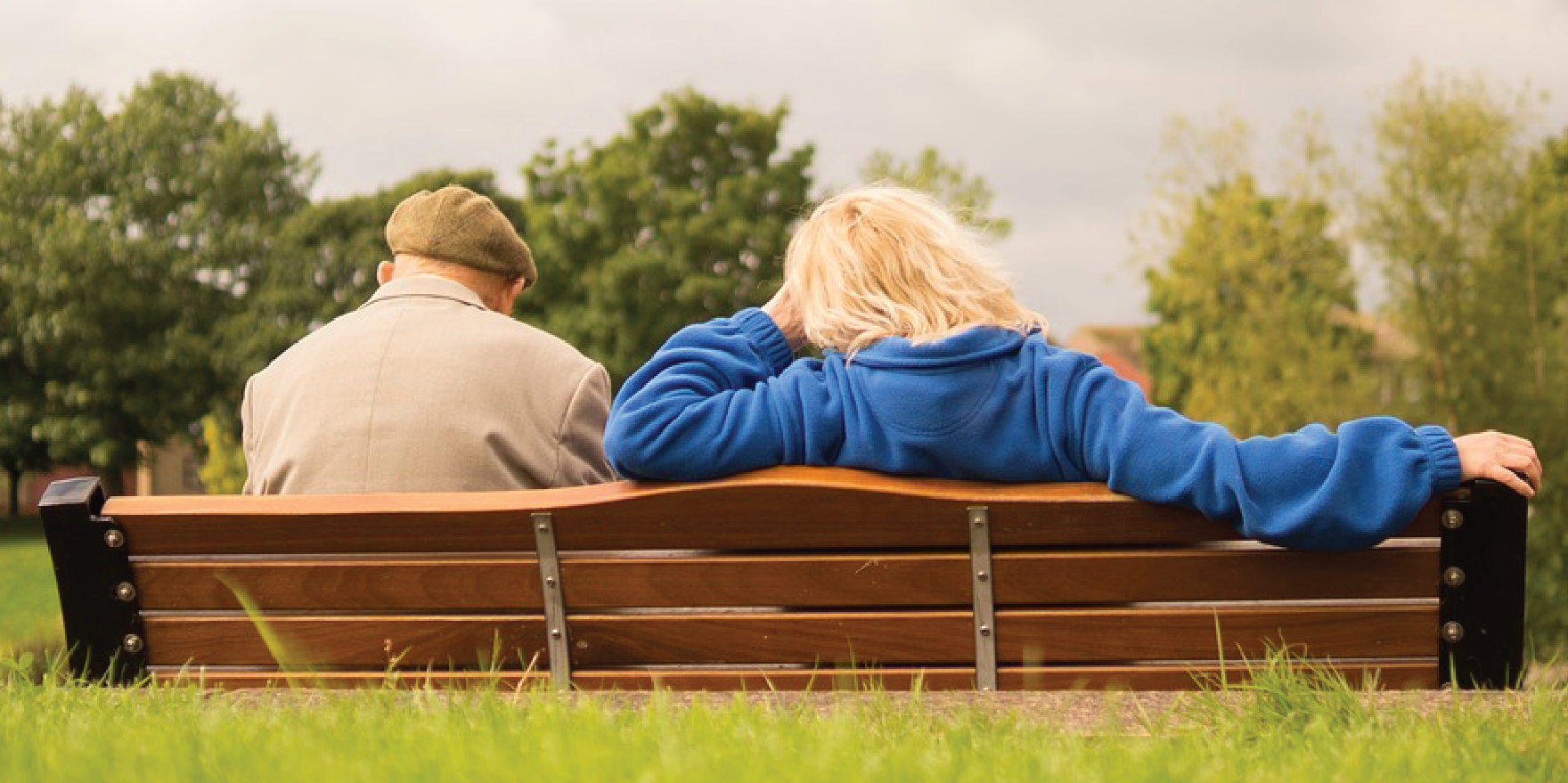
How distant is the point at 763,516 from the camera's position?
3.87 m

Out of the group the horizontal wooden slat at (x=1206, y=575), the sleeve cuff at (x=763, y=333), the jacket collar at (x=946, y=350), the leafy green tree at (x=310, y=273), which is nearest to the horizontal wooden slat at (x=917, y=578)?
the horizontal wooden slat at (x=1206, y=575)

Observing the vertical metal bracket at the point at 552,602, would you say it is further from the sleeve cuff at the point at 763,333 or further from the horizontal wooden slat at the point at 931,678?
the sleeve cuff at the point at 763,333

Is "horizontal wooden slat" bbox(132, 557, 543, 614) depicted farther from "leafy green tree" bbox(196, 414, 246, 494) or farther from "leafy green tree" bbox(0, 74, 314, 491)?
"leafy green tree" bbox(0, 74, 314, 491)

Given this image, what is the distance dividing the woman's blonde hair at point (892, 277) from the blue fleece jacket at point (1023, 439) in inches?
2.5

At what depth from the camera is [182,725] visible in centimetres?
343

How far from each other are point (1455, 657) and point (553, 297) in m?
37.3

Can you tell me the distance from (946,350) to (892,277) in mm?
255

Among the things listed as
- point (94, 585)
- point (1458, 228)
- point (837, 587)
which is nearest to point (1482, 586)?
point (837, 587)

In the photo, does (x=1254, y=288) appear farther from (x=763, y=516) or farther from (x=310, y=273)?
(x=763, y=516)

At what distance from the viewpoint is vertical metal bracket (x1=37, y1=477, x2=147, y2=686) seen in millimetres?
4242

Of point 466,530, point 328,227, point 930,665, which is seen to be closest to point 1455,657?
point 930,665

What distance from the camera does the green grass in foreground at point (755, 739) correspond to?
116 inches

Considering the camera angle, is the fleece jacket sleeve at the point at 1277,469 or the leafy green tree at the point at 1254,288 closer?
the fleece jacket sleeve at the point at 1277,469

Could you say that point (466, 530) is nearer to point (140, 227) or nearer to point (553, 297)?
point (553, 297)
